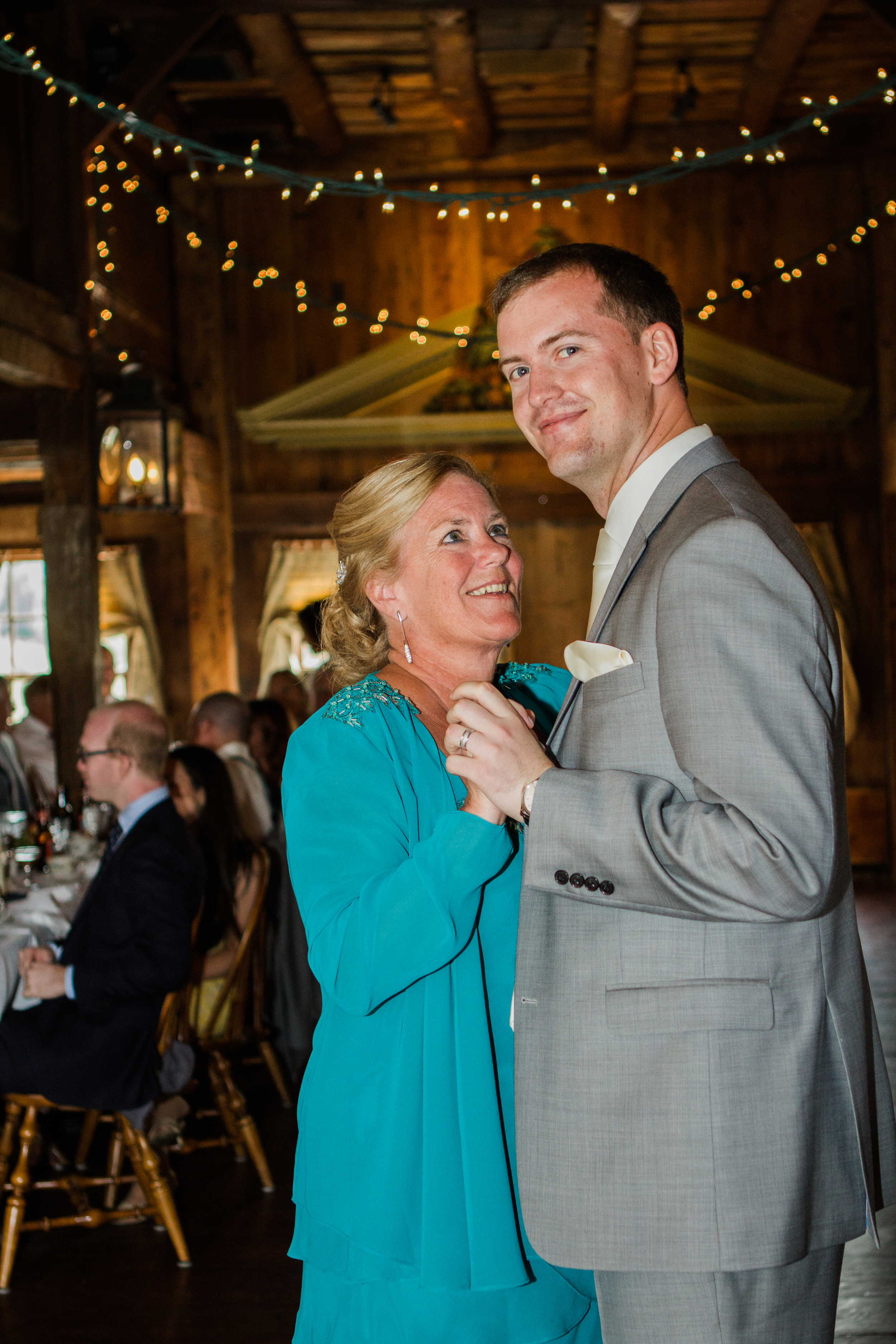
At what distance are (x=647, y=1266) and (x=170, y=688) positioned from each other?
831cm

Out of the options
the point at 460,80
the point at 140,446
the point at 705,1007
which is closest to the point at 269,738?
the point at 140,446

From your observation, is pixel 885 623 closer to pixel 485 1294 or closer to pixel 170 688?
pixel 170 688

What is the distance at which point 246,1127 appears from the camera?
399 centimetres

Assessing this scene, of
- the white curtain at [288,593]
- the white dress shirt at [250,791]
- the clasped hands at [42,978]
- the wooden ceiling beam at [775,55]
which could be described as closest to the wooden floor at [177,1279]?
the clasped hands at [42,978]

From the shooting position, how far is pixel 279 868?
4.93 metres

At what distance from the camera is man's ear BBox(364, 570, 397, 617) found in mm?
1826

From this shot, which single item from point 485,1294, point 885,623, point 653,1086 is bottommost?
point 485,1294

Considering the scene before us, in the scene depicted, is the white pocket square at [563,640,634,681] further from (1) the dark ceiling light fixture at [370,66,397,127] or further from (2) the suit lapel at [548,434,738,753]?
(1) the dark ceiling light fixture at [370,66,397,127]

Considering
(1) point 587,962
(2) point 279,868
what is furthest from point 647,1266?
(2) point 279,868

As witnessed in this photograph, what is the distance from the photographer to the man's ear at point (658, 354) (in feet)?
5.01

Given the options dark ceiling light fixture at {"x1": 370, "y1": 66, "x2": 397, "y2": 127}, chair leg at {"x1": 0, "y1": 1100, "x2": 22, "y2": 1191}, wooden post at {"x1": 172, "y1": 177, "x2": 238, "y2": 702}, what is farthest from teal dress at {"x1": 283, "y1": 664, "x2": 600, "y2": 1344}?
wooden post at {"x1": 172, "y1": 177, "x2": 238, "y2": 702}

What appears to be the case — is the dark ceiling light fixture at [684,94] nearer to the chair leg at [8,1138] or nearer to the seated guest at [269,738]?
the seated guest at [269,738]

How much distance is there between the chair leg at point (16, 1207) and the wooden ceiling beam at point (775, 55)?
6.56 m

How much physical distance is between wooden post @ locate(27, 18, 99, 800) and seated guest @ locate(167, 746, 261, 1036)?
1.66m
